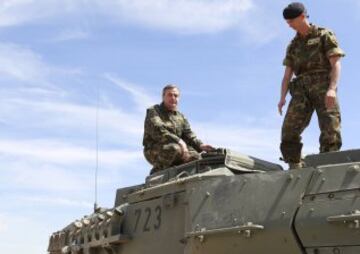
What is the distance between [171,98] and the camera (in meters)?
11.2

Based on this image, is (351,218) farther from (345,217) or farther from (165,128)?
(165,128)

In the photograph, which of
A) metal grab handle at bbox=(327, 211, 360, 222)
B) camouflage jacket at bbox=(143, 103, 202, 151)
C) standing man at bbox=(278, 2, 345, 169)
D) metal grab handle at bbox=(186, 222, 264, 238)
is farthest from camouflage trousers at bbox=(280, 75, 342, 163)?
camouflage jacket at bbox=(143, 103, 202, 151)

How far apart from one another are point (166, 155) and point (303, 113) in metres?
2.44

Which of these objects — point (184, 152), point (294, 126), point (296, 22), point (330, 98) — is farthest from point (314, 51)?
point (184, 152)

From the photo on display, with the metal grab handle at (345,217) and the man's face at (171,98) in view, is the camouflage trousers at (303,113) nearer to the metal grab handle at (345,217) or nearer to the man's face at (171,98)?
the metal grab handle at (345,217)

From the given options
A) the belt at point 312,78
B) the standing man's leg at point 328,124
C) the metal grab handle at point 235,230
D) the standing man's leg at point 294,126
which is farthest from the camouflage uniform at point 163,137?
the metal grab handle at point 235,230

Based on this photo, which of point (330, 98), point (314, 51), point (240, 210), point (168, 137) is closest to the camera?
point (240, 210)

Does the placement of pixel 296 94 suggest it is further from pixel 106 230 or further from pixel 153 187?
pixel 106 230

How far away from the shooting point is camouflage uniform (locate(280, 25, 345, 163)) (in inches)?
349

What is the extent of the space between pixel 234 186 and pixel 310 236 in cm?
120

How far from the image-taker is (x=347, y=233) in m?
6.67

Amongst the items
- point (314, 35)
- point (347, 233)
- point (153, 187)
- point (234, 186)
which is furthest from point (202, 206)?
point (314, 35)

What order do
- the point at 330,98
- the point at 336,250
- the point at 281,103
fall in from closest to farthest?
the point at 336,250 → the point at 330,98 → the point at 281,103

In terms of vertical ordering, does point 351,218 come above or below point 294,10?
below
